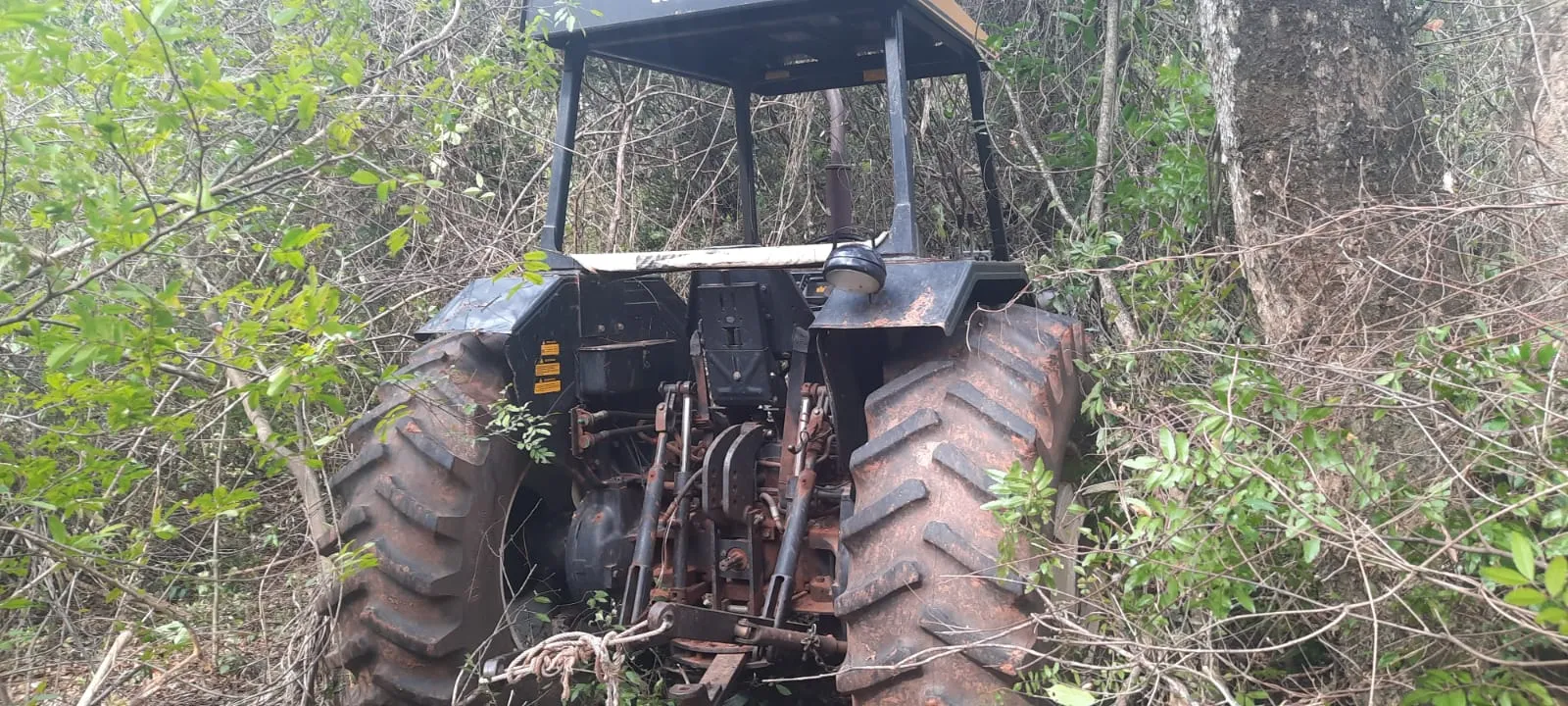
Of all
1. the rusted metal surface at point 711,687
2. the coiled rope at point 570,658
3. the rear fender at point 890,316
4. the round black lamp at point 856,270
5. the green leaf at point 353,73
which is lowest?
the rusted metal surface at point 711,687

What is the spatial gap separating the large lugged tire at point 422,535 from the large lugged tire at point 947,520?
45.6 inches

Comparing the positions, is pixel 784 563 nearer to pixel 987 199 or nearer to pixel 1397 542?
pixel 1397 542

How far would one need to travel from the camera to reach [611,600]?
3.23 metres

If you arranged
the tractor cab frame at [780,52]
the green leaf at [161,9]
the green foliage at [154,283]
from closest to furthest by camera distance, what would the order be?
the green leaf at [161,9]
the green foliage at [154,283]
the tractor cab frame at [780,52]

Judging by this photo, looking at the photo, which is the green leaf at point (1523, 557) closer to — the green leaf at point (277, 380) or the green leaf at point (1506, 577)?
the green leaf at point (1506, 577)

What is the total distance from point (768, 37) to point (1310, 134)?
1915mm

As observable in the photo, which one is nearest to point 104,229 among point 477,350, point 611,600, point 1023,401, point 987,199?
point 477,350

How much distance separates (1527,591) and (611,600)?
2340 mm

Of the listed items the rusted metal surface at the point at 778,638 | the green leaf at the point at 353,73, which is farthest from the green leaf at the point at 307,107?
the rusted metal surface at the point at 778,638

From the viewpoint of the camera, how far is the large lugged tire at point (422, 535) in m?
2.97

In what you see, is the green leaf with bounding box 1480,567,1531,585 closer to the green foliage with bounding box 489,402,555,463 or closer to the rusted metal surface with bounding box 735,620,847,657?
the rusted metal surface with bounding box 735,620,847,657

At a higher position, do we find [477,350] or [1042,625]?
[477,350]

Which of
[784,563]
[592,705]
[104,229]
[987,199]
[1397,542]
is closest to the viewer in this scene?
[104,229]

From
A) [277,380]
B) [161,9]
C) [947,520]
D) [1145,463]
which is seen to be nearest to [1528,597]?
[1145,463]
